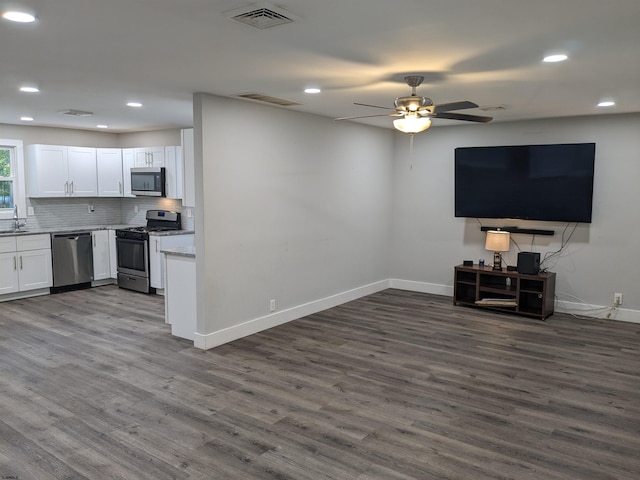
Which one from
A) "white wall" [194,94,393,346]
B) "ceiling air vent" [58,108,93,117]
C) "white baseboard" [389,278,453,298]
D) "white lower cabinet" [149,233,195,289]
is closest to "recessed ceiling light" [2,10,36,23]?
"white wall" [194,94,393,346]

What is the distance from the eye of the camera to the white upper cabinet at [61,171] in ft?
24.1

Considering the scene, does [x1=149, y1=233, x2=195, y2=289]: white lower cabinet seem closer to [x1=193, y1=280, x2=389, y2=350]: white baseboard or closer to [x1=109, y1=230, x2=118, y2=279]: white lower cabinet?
[x1=109, y1=230, x2=118, y2=279]: white lower cabinet

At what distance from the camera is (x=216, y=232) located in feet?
16.0

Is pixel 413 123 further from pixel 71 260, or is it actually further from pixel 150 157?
pixel 71 260

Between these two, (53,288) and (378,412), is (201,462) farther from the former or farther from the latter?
(53,288)

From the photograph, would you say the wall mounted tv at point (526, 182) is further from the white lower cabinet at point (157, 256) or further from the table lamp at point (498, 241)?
the white lower cabinet at point (157, 256)

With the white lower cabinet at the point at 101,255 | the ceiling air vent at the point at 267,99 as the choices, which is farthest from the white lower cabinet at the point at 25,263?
the ceiling air vent at the point at 267,99

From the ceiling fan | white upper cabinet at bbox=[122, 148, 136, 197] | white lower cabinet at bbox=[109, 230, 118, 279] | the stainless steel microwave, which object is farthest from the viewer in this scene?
white upper cabinet at bbox=[122, 148, 136, 197]

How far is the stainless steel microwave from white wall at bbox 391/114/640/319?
11.7ft

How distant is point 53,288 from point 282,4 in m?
6.45

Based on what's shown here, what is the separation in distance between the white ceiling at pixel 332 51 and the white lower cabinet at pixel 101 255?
2.89 metres

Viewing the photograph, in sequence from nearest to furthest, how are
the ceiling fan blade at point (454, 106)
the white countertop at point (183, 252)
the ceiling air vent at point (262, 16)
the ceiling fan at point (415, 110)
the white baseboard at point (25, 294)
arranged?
1. the ceiling air vent at point (262, 16)
2. the ceiling fan blade at point (454, 106)
3. the ceiling fan at point (415, 110)
4. the white countertop at point (183, 252)
5. the white baseboard at point (25, 294)

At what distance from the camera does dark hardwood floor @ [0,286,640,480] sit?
291 cm

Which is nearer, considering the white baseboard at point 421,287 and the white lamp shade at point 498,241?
the white lamp shade at point 498,241
